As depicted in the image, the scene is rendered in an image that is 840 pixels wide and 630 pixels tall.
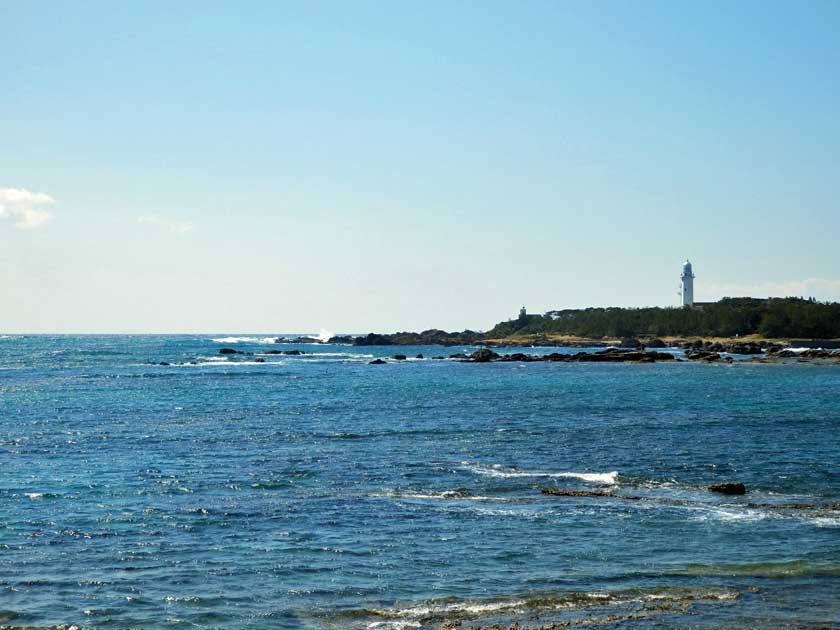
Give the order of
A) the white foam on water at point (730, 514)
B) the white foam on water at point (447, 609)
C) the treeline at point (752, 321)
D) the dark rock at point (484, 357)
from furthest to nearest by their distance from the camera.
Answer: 1. the treeline at point (752, 321)
2. the dark rock at point (484, 357)
3. the white foam on water at point (730, 514)
4. the white foam on water at point (447, 609)

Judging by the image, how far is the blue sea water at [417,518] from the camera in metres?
18.9

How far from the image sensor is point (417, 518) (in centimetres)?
2694

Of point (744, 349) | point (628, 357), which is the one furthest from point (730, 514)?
point (744, 349)

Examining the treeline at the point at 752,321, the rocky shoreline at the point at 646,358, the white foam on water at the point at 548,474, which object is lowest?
the white foam on water at the point at 548,474

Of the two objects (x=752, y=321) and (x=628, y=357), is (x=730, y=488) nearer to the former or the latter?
(x=628, y=357)

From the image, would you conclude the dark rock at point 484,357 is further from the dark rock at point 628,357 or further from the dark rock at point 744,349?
the dark rock at point 744,349

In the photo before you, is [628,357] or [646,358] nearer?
[646,358]

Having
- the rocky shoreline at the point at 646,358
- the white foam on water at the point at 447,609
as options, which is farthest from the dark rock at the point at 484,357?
the white foam on water at the point at 447,609

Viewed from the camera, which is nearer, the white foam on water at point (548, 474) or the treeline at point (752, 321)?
the white foam on water at point (548, 474)

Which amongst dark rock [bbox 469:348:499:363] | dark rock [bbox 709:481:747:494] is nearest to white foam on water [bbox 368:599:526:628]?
dark rock [bbox 709:481:747:494]

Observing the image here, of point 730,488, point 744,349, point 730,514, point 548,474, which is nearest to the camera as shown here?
point 730,514

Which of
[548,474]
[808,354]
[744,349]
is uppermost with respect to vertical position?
[744,349]

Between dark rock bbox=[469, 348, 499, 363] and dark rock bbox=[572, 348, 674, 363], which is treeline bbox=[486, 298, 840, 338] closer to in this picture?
dark rock bbox=[572, 348, 674, 363]

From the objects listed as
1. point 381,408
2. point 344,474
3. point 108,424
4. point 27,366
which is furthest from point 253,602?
point 27,366
